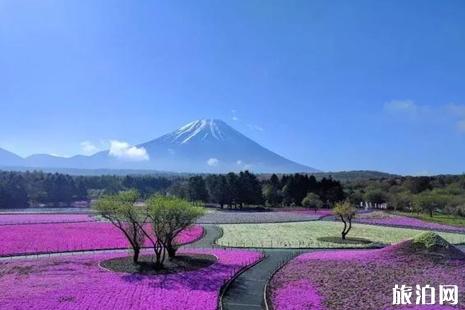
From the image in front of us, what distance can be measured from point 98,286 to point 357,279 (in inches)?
641

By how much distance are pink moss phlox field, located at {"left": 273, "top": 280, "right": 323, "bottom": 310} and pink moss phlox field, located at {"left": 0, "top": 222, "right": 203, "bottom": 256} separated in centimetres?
1823

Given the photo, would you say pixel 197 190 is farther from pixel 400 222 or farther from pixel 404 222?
pixel 404 222

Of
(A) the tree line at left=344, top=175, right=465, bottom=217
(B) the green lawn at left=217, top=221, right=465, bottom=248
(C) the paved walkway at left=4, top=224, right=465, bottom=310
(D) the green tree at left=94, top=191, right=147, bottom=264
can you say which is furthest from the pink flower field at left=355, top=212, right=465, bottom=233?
(D) the green tree at left=94, top=191, right=147, bottom=264

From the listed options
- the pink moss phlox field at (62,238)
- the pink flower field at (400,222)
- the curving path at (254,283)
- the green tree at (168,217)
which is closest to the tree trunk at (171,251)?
the green tree at (168,217)

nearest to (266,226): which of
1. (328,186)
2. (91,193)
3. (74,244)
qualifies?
(74,244)

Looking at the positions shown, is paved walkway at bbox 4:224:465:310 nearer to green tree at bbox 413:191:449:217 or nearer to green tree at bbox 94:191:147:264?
green tree at bbox 94:191:147:264

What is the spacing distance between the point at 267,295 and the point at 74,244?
2904 centimetres

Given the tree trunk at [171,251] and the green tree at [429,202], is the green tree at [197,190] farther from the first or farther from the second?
the tree trunk at [171,251]

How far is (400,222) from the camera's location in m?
83.9

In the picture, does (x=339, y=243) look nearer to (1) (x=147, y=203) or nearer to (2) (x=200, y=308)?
(1) (x=147, y=203)

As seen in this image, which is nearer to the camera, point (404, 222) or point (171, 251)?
point (171, 251)

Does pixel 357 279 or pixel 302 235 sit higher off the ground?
pixel 302 235

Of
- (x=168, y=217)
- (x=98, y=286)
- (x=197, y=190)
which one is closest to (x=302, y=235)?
(x=168, y=217)

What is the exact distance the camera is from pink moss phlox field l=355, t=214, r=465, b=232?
241ft
